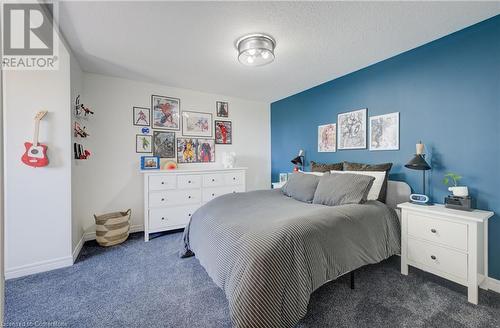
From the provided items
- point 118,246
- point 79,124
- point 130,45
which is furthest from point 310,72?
point 118,246

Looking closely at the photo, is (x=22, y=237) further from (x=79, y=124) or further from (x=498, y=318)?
(x=498, y=318)

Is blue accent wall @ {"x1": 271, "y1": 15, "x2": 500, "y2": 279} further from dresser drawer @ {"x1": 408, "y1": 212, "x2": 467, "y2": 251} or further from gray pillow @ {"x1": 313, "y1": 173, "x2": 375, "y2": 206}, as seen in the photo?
gray pillow @ {"x1": 313, "y1": 173, "x2": 375, "y2": 206}

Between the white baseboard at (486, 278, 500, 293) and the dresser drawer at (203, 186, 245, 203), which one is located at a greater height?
the dresser drawer at (203, 186, 245, 203)

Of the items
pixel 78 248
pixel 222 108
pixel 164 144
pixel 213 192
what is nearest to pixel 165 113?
pixel 164 144

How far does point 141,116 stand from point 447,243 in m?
3.94

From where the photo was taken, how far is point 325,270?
1516 mm

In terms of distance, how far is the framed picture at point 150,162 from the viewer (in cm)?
330

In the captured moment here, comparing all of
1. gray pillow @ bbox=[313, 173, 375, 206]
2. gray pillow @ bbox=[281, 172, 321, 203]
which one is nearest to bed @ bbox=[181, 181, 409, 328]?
gray pillow @ bbox=[313, 173, 375, 206]

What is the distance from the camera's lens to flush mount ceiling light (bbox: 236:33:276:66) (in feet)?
6.91

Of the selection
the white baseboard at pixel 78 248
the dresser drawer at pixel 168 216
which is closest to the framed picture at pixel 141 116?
the dresser drawer at pixel 168 216

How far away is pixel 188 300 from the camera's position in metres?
1.70

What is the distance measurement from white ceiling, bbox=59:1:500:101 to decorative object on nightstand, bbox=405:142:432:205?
1.14 metres

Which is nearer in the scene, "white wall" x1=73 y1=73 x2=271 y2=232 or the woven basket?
the woven basket

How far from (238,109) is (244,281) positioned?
3.49 meters
